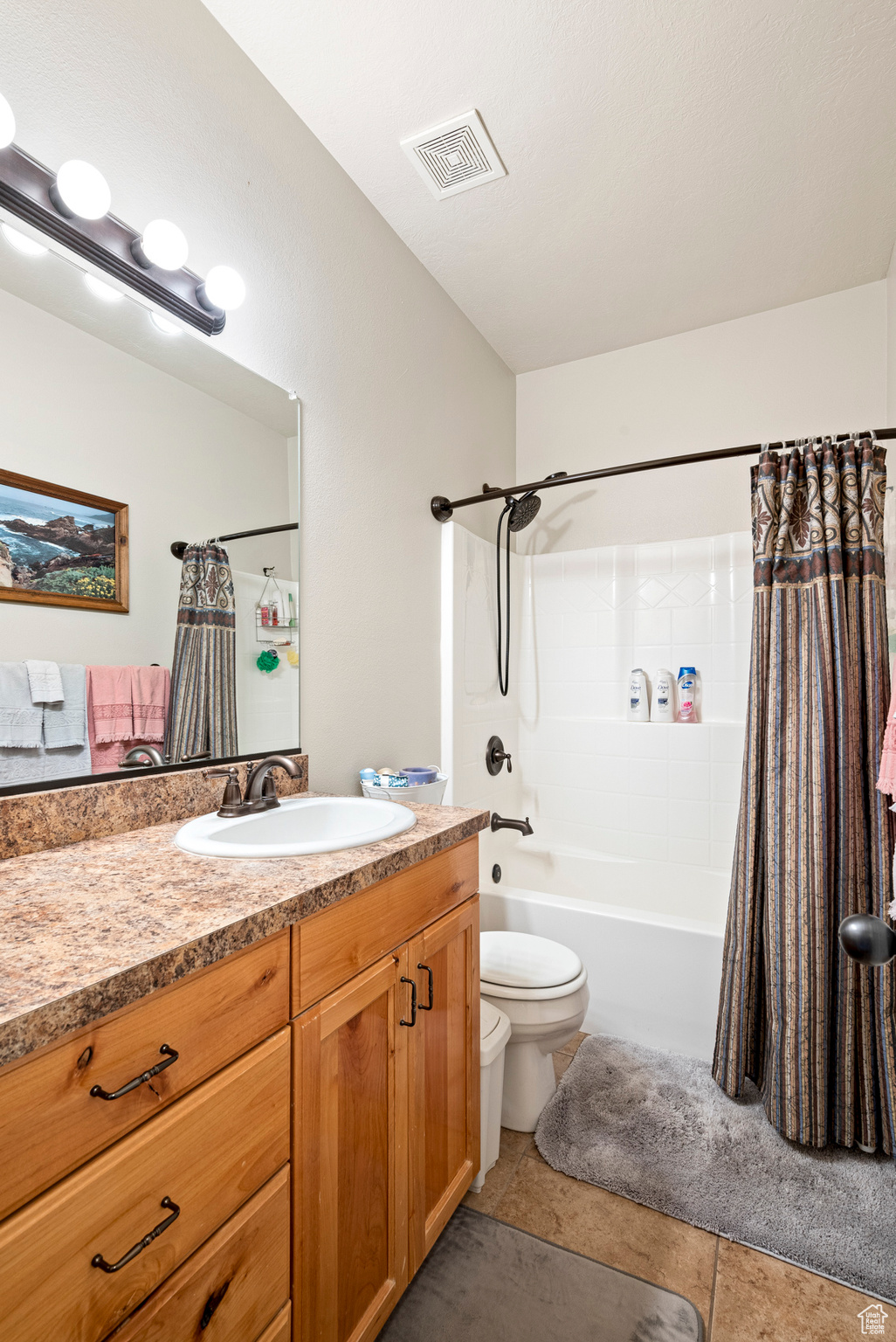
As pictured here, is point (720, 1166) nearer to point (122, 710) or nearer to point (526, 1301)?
point (526, 1301)

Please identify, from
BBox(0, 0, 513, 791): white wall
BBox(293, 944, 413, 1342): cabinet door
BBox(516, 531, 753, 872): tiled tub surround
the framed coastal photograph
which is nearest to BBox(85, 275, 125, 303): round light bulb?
BBox(0, 0, 513, 791): white wall

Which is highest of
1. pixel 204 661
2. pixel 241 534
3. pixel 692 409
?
pixel 692 409

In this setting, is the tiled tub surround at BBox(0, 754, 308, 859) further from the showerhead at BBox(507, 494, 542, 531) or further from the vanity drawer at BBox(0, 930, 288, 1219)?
the showerhead at BBox(507, 494, 542, 531)

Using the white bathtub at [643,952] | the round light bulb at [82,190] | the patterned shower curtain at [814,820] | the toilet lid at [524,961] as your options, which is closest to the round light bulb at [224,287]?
the round light bulb at [82,190]

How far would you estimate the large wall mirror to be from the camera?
1.01 meters

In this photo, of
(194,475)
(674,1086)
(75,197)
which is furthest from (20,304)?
(674,1086)

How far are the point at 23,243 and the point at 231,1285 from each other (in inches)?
57.8

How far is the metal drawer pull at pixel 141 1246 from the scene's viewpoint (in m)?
0.59

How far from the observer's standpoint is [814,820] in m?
1.66

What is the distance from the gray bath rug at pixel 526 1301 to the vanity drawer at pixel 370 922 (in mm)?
714

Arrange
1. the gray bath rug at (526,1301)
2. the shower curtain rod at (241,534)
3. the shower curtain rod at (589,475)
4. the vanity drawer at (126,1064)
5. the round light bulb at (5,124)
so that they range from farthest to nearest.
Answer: the shower curtain rod at (589,475) < the shower curtain rod at (241,534) < the gray bath rug at (526,1301) < the round light bulb at (5,124) < the vanity drawer at (126,1064)

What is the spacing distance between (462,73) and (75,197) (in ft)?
3.27

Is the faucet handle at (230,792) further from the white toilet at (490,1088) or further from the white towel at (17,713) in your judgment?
the white toilet at (490,1088)

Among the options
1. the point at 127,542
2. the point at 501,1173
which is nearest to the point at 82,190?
the point at 127,542
